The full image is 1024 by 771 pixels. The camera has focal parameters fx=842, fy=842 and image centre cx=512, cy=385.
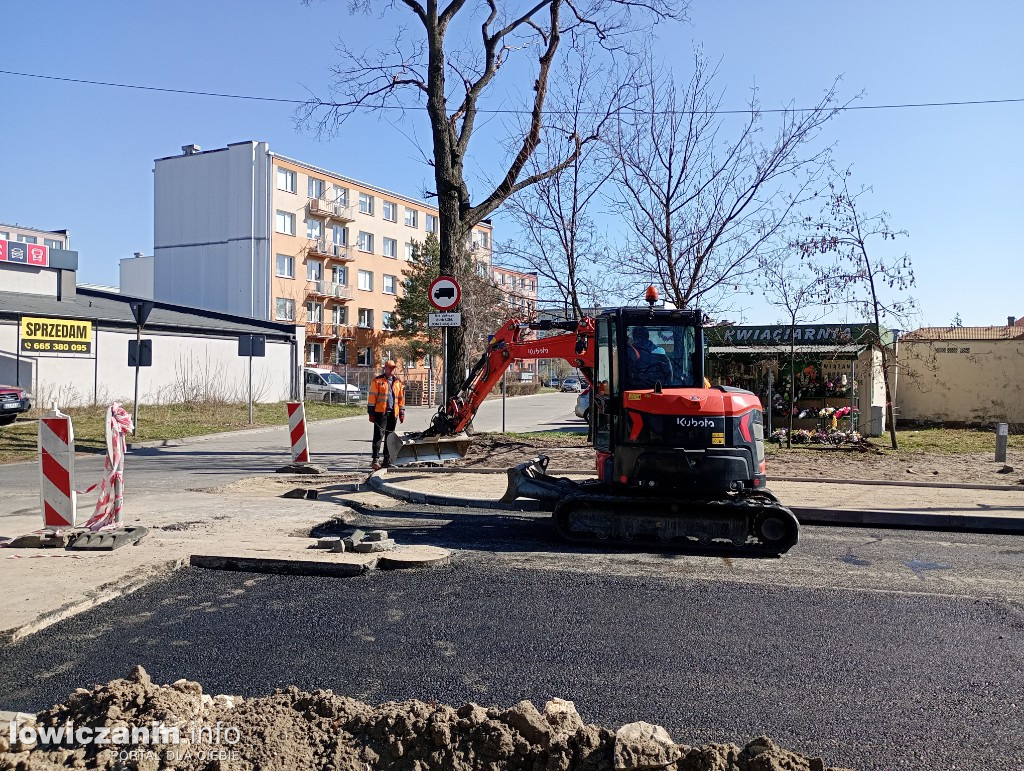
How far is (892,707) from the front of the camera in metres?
4.41

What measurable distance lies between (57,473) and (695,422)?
6.12 meters

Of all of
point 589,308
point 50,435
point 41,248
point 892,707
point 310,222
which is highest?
point 310,222

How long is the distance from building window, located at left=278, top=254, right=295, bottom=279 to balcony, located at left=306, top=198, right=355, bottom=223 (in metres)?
3.59

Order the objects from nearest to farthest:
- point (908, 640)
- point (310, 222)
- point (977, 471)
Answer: point (908, 640), point (977, 471), point (310, 222)

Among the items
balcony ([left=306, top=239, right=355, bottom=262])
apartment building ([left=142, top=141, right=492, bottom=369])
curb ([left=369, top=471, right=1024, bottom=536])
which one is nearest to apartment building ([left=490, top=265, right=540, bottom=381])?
curb ([left=369, top=471, right=1024, bottom=536])

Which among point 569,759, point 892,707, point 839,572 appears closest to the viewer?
point 569,759

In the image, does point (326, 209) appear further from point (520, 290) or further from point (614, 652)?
point (614, 652)

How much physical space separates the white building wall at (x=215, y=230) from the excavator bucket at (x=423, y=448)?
136 ft

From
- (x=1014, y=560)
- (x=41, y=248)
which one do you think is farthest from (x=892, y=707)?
(x=41, y=248)

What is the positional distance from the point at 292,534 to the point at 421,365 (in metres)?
53.9

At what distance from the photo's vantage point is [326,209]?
5494 cm

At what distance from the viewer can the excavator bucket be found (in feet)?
41.2

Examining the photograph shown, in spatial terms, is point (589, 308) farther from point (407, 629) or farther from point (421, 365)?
point (421, 365)

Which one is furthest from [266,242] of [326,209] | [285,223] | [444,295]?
[444,295]
